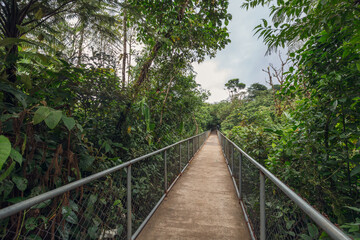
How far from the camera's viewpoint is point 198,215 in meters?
2.62

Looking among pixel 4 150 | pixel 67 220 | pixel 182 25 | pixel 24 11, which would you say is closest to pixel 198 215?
pixel 67 220

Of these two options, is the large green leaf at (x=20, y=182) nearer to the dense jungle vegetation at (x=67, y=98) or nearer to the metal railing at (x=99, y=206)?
the dense jungle vegetation at (x=67, y=98)

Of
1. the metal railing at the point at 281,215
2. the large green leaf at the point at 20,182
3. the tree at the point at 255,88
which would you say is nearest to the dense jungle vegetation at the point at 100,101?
the large green leaf at the point at 20,182

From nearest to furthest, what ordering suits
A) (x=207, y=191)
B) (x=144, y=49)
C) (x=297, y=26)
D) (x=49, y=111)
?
(x=49, y=111)
(x=297, y=26)
(x=207, y=191)
(x=144, y=49)

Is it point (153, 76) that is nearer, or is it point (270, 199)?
point (270, 199)

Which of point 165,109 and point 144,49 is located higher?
point 144,49

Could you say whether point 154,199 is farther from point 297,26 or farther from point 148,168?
point 297,26

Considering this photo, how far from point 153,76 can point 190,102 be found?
2.01 m

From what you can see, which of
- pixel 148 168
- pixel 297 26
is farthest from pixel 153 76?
pixel 297 26

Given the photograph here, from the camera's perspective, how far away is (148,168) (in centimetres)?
328

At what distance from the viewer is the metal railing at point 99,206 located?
1.22m

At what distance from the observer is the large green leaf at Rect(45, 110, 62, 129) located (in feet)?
3.70

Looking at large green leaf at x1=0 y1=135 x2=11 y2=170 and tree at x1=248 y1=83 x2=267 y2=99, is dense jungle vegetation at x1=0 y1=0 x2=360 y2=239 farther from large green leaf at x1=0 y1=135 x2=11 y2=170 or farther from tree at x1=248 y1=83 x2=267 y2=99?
tree at x1=248 y1=83 x2=267 y2=99

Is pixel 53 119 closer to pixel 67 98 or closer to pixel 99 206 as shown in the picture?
pixel 67 98
